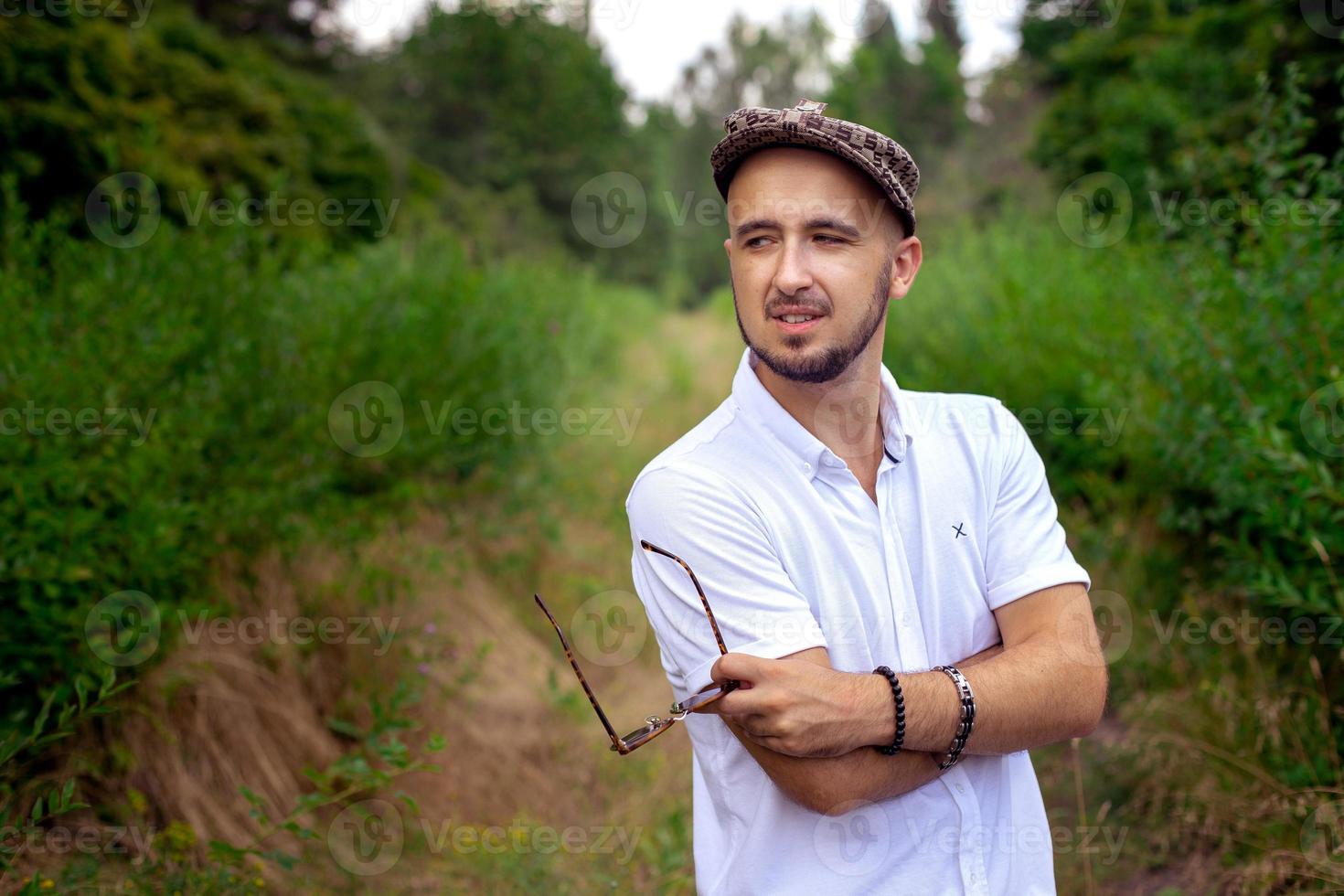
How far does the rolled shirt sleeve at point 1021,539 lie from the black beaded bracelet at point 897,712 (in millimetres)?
385

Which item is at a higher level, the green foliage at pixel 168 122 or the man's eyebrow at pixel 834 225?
the green foliage at pixel 168 122

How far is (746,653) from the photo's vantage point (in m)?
1.62

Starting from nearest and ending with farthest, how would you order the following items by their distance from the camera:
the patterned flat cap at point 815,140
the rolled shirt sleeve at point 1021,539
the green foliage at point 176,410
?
the patterned flat cap at point 815,140 → the rolled shirt sleeve at point 1021,539 → the green foliage at point 176,410

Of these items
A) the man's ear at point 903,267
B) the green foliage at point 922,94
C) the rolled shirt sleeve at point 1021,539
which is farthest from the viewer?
the green foliage at point 922,94

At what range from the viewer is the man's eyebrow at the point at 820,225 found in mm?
1879

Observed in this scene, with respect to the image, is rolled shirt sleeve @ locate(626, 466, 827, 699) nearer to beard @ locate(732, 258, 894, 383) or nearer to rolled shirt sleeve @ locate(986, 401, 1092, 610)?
beard @ locate(732, 258, 894, 383)

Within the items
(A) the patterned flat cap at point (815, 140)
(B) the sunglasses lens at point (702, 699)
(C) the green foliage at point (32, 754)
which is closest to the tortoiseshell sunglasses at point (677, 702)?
(B) the sunglasses lens at point (702, 699)

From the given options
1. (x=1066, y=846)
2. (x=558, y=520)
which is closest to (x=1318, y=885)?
(x=1066, y=846)

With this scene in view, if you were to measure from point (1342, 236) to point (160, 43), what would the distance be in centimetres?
758

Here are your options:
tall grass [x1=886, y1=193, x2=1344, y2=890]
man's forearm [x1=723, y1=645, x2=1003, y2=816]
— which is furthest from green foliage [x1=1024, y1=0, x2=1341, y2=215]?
man's forearm [x1=723, y1=645, x2=1003, y2=816]

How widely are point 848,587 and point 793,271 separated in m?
0.59

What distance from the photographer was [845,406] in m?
1.99

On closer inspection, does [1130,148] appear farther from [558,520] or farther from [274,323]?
[274,323]

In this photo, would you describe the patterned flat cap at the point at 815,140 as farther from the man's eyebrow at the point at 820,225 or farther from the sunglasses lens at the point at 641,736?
the sunglasses lens at the point at 641,736
